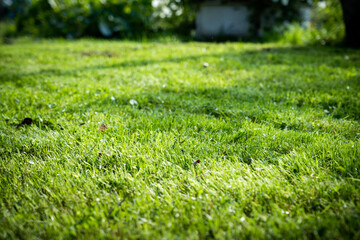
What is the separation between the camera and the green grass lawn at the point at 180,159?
114cm

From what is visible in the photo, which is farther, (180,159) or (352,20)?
(352,20)

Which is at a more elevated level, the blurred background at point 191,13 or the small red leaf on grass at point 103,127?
the blurred background at point 191,13

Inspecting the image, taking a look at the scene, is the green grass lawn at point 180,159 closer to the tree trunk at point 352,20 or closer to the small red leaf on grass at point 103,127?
the small red leaf on grass at point 103,127

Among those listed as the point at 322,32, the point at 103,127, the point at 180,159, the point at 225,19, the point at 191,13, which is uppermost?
the point at 191,13

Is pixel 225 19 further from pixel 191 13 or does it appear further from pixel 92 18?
pixel 92 18

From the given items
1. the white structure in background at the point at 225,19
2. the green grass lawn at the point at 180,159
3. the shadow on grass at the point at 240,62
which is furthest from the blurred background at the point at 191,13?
the green grass lawn at the point at 180,159

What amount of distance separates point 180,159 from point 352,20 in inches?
268

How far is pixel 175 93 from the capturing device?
2.95m

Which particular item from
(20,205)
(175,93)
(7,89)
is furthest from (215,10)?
(20,205)

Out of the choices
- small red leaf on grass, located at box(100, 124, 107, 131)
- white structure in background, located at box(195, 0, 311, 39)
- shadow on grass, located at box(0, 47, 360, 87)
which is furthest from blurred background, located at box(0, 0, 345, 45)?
small red leaf on grass, located at box(100, 124, 107, 131)

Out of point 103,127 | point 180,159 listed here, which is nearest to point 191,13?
point 103,127

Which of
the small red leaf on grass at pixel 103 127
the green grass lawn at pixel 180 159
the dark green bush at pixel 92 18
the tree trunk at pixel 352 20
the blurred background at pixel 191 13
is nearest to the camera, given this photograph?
the green grass lawn at pixel 180 159

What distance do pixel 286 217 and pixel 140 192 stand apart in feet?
2.61

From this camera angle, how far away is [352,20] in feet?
19.3
